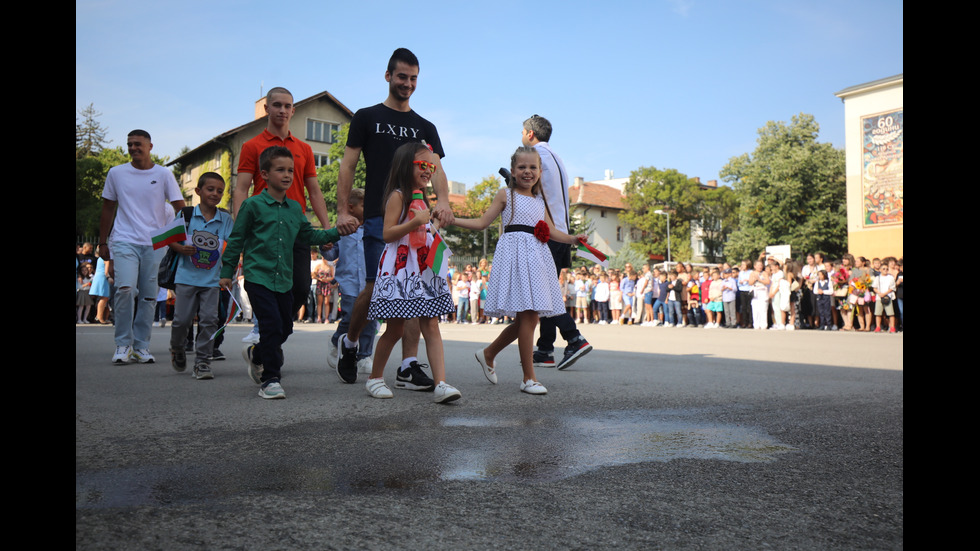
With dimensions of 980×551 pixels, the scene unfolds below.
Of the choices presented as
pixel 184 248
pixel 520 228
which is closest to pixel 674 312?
pixel 520 228

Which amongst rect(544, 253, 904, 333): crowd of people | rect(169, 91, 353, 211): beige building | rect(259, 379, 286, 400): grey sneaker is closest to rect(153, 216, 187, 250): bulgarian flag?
rect(259, 379, 286, 400): grey sneaker

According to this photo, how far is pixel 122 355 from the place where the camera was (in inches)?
300

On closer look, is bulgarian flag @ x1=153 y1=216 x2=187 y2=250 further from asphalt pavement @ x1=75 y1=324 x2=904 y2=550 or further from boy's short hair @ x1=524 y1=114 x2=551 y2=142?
boy's short hair @ x1=524 y1=114 x2=551 y2=142

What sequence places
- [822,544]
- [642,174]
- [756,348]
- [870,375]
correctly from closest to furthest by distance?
[822,544]
[870,375]
[756,348]
[642,174]

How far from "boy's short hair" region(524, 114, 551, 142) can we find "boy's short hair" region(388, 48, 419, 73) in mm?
1936

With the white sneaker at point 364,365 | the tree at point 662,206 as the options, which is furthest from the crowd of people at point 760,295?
the tree at point 662,206

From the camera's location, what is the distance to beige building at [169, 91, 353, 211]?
53.7 m

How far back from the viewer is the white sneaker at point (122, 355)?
25.0 ft

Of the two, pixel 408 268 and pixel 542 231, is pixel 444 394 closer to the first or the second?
pixel 408 268

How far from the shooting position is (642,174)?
7925cm

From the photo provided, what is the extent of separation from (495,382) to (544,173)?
88.4 inches

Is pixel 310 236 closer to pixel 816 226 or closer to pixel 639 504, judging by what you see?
pixel 639 504

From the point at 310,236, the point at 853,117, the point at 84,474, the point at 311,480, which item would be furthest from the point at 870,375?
the point at 853,117

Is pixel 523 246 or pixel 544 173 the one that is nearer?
pixel 523 246
